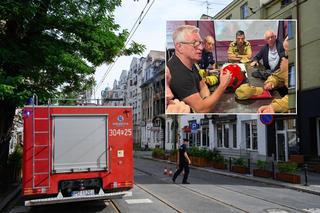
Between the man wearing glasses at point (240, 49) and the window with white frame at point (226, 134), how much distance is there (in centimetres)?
1119

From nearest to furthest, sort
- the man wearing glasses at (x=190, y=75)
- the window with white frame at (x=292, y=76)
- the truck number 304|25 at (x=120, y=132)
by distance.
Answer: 1. the truck number 304|25 at (x=120, y=132)
2. the man wearing glasses at (x=190, y=75)
3. the window with white frame at (x=292, y=76)

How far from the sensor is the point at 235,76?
86.7 feet

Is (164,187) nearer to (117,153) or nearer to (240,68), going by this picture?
(117,153)

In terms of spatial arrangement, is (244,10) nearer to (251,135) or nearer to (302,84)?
(251,135)

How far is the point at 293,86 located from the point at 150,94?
47.2 metres

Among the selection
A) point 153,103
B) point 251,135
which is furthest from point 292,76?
point 153,103

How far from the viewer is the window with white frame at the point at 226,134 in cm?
3688

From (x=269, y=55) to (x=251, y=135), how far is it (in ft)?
29.5

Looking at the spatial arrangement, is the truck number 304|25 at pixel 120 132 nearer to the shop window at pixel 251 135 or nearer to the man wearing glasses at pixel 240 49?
the man wearing glasses at pixel 240 49

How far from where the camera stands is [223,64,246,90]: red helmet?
26.3 meters

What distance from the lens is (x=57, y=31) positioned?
14.1m

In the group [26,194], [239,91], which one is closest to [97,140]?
[26,194]

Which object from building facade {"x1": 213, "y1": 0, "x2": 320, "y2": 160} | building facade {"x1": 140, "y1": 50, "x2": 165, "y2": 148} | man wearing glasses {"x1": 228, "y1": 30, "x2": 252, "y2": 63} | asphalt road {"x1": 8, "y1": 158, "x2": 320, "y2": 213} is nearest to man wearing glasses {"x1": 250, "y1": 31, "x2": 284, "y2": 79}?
man wearing glasses {"x1": 228, "y1": 30, "x2": 252, "y2": 63}

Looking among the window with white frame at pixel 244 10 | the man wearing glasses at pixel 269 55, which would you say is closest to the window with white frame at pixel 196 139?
the window with white frame at pixel 244 10
